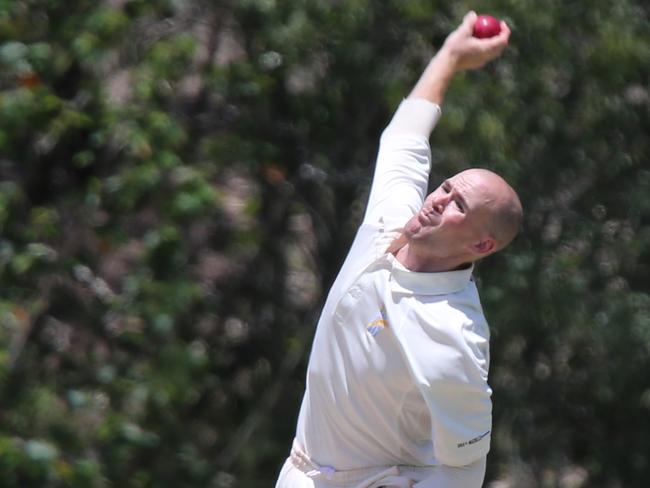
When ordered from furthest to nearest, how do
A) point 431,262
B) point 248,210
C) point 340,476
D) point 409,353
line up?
point 248,210 < point 340,476 < point 431,262 < point 409,353

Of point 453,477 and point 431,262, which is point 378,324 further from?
point 453,477

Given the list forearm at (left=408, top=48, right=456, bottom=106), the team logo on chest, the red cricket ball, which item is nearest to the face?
the team logo on chest

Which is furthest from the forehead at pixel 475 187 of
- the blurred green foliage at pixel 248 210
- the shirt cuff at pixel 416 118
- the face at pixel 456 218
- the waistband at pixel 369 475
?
the blurred green foliage at pixel 248 210

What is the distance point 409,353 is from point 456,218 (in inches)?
12.1

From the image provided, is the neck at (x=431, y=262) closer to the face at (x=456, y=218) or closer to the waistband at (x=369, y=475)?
the face at (x=456, y=218)

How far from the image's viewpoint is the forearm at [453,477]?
3049mm

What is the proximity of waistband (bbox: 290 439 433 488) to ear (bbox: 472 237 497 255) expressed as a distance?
0.50 m

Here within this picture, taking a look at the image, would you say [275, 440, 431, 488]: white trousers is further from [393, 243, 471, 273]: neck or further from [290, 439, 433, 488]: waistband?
[393, 243, 471, 273]: neck

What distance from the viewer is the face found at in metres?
3.05

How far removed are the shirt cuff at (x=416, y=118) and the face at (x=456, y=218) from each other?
18.0 inches

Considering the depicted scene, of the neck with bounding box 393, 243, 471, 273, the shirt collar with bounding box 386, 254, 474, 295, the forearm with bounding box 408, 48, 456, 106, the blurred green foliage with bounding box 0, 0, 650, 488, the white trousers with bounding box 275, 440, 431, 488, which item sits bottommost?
the blurred green foliage with bounding box 0, 0, 650, 488

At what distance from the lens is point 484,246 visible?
3.10m

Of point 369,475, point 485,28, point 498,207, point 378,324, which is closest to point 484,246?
point 498,207

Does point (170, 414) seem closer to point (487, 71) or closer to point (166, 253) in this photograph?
point (166, 253)
